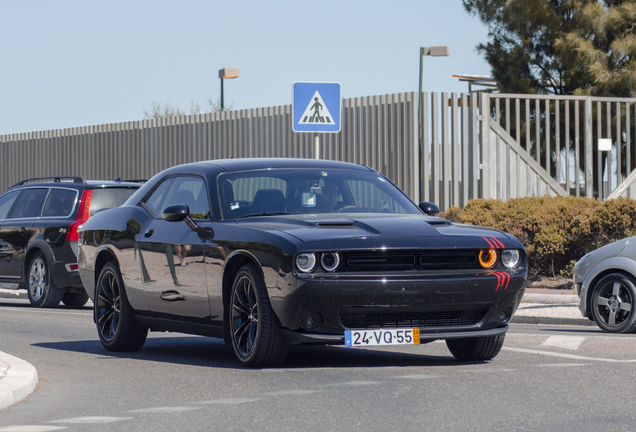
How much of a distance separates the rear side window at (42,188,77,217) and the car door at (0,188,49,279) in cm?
19

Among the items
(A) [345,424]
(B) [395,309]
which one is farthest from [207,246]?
(A) [345,424]

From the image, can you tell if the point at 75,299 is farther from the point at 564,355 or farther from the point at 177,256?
the point at 564,355

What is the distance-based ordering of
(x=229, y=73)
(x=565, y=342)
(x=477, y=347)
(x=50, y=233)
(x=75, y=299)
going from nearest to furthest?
(x=477, y=347)
(x=565, y=342)
(x=50, y=233)
(x=75, y=299)
(x=229, y=73)

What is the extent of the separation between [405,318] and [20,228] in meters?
9.68

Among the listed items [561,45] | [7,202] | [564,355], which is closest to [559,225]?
[564,355]

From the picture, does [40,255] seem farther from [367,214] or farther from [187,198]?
[367,214]

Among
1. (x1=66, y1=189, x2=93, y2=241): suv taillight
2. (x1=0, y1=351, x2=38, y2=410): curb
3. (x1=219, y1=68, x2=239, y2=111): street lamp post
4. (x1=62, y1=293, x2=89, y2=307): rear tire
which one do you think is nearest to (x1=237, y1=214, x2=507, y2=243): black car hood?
(x1=0, y1=351, x2=38, y2=410): curb

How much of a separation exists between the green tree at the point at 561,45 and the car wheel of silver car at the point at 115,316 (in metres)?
27.0

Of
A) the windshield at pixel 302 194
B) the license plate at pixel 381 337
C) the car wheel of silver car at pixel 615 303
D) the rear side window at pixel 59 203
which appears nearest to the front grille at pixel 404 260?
the license plate at pixel 381 337

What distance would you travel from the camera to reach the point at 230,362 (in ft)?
27.1

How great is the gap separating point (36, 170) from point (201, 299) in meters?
24.1

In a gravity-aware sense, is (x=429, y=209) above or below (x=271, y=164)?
below

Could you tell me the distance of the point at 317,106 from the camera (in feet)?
51.5

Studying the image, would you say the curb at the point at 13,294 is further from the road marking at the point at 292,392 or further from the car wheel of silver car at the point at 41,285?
the road marking at the point at 292,392
